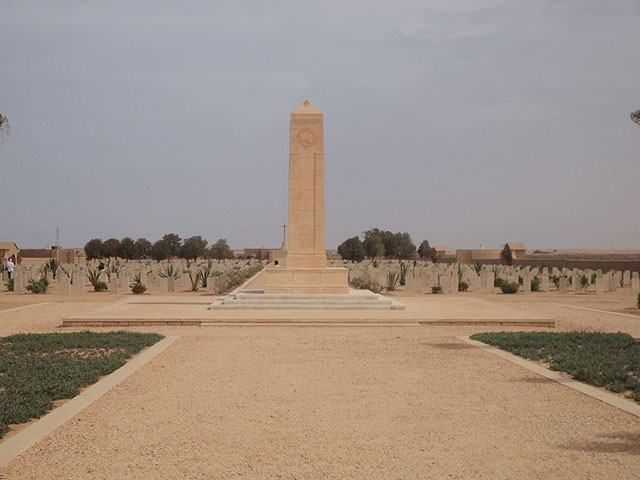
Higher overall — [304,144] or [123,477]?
[304,144]

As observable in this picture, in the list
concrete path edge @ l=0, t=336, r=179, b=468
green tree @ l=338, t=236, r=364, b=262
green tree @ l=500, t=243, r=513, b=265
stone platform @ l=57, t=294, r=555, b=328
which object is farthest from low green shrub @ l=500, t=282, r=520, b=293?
green tree @ l=338, t=236, r=364, b=262

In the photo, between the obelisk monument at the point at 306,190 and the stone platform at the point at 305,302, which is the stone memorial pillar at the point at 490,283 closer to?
the stone platform at the point at 305,302

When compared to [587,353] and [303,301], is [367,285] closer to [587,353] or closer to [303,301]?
[303,301]

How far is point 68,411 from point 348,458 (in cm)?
259

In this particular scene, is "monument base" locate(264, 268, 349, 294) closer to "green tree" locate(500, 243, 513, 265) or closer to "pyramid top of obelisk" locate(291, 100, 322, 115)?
"pyramid top of obelisk" locate(291, 100, 322, 115)

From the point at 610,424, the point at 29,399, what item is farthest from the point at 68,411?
the point at 610,424

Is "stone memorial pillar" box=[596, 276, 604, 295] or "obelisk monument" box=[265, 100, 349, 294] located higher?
"obelisk monument" box=[265, 100, 349, 294]

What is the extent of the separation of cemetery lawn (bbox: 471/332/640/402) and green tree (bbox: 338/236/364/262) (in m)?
53.2

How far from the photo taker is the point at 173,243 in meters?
75.4

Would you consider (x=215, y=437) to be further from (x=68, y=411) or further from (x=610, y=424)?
(x=610, y=424)

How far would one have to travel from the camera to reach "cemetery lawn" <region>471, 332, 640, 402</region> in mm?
6551

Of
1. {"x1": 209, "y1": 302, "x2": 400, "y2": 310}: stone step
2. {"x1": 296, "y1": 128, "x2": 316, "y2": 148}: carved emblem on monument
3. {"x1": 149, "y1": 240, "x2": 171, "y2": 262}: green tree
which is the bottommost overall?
{"x1": 209, "y1": 302, "x2": 400, "y2": 310}: stone step

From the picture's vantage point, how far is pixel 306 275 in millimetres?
14867

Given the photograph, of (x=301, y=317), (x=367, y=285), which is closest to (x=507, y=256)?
(x=367, y=285)
